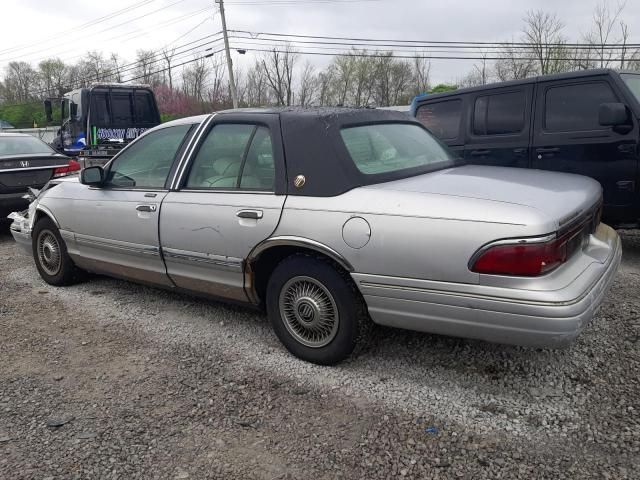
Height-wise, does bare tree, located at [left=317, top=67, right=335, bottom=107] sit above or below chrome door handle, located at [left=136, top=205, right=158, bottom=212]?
above

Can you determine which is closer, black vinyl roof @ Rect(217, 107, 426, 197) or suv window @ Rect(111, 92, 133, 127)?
black vinyl roof @ Rect(217, 107, 426, 197)

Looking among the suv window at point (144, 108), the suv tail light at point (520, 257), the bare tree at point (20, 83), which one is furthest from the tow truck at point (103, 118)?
the bare tree at point (20, 83)

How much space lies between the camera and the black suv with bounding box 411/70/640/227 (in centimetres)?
523

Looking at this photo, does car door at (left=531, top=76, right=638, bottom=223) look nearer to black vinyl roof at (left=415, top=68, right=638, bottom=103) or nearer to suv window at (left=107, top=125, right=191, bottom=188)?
black vinyl roof at (left=415, top=68, right=638, bottom=103)

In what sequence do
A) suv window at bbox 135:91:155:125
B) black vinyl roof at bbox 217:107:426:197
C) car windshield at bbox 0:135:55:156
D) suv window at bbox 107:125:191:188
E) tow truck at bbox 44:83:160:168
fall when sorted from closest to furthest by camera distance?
black vinyl roof at bbox 217:107:426:197 → suv window at bbox 107:125:191:188 → car windshield at bbox 0:135:55:156 → tow truck at bbox 44:83:160:168 → suv window at bbox 135:91:155:125

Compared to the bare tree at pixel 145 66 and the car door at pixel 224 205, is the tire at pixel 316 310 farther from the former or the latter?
the bare tree at pixel 145 66

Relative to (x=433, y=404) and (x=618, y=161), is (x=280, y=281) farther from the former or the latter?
(x=618, y=161)

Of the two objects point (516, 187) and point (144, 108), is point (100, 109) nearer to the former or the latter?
point (144, 108)

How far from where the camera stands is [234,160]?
362cm

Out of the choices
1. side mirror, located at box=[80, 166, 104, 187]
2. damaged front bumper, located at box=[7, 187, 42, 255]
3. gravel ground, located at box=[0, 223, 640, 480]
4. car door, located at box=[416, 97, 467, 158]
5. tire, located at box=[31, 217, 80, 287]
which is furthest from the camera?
car door, located at box=[416, 97, 467, 158]

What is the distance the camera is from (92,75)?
159 feet

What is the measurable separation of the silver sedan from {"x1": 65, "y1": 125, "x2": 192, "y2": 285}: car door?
1cm

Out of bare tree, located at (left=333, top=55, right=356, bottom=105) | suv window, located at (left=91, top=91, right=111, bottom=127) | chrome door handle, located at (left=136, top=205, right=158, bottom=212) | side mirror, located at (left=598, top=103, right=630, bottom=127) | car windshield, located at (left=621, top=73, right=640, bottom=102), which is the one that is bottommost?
chrome door handle, located at (left=136, top=205, right=158, bottom=212)

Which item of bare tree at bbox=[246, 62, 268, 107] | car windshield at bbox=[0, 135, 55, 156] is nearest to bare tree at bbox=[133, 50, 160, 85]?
bare tree at bbox=[246, 62, 268, 107]
